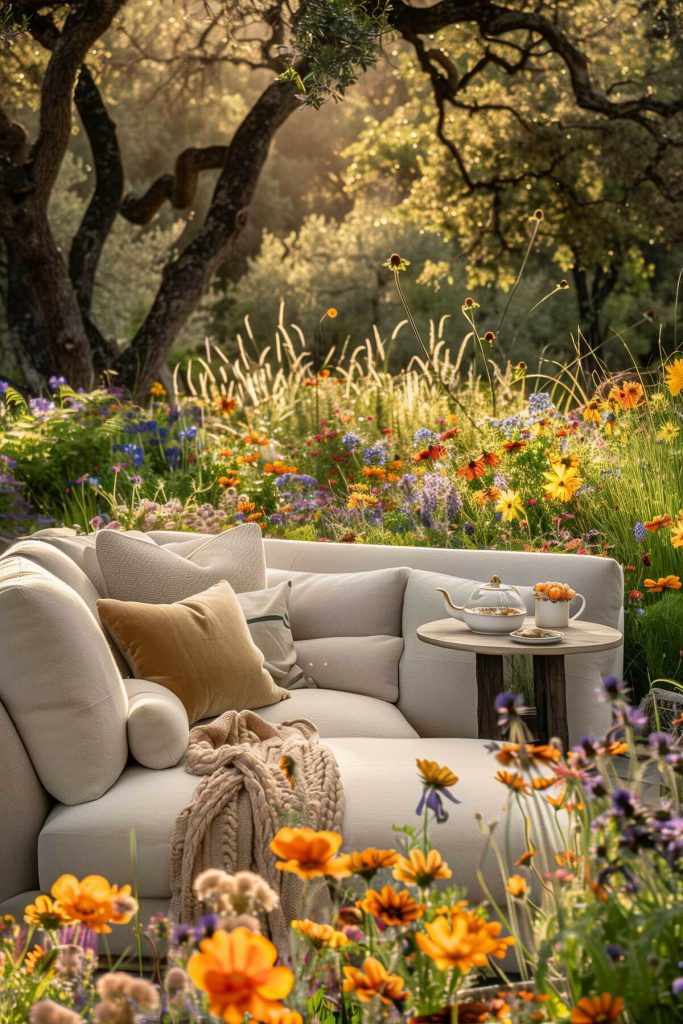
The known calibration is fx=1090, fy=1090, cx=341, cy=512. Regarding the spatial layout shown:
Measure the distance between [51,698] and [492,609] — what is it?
1174mm

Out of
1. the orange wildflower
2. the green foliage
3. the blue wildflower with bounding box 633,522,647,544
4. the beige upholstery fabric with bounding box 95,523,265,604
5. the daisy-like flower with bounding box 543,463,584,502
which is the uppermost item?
the green foliage

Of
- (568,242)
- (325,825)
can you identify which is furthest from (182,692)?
(568,242)

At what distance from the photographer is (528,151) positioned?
10.4 meters

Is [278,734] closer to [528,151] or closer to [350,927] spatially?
[350,927]

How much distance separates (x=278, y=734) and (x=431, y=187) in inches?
363

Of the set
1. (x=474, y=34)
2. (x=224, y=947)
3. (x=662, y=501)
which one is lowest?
(x=662, y=501)

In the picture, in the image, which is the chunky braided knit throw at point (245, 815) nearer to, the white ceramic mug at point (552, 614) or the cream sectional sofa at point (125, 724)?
the cream sectional sofa at point (125, 724)

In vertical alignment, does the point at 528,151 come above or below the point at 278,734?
above

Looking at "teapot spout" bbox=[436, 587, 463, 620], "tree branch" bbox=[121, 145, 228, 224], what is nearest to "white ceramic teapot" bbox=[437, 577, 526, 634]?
"teapot spout" bbox=[436, 587, 463, 620]

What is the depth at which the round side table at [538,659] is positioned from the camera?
2.74 meters

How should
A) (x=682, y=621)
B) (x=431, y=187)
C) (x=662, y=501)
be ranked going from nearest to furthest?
(x=682, y=621) → (x=662, y=501) → (x=431, y=187)

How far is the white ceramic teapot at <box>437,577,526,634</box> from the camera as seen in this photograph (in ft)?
9.48

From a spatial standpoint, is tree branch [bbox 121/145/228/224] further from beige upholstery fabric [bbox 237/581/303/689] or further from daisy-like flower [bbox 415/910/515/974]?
daisy-like flower [bbox 415/910/515/974]

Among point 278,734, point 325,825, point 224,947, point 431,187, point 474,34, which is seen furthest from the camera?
point 431,187
